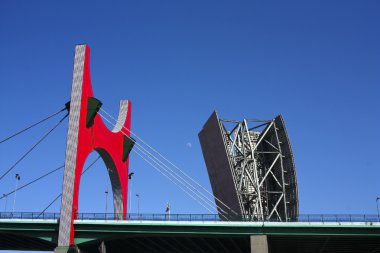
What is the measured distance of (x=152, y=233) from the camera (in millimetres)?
57031

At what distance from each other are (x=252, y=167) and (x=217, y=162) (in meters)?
5.66

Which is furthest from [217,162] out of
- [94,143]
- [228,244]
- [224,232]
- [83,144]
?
[83,144]

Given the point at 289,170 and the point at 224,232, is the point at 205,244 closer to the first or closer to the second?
the point at 224,232

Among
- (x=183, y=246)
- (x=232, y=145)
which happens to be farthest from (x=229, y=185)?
(x=183, y=246)

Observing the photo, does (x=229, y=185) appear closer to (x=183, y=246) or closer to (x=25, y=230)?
(x=183, y=246)

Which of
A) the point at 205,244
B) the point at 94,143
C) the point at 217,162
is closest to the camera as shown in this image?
the point at 94,143

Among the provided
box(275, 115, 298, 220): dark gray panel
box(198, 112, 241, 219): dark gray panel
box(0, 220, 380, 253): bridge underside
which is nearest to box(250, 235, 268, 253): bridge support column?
box(0, 220, 380, 253): bridge underside

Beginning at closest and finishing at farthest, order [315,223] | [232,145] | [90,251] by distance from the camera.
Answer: [315,223], [90,251], [232,145]

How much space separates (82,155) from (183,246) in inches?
687

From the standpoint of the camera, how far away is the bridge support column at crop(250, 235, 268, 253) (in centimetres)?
5497

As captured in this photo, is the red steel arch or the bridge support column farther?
the red steel arch

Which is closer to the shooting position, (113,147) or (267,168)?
(113,147)

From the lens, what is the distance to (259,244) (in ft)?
182

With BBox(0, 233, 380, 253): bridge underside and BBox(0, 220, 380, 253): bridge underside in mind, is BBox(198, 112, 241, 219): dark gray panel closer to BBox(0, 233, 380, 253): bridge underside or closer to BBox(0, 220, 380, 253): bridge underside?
BBox(0, 233, 380, 253): bridge underside
